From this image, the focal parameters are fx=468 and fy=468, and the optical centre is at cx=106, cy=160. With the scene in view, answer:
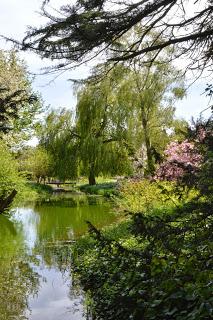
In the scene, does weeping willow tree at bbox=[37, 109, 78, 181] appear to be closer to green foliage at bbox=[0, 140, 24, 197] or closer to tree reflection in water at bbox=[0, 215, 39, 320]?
green foliage at bbox=[0, 140, 24, 197]

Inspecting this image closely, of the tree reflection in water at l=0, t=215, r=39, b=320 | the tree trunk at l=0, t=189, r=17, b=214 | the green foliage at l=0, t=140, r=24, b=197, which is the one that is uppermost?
the green foliage at l=0, t=140, r=24, b=197

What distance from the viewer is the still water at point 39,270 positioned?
7.59 metres

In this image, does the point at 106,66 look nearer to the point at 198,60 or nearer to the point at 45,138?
the point at 198,60

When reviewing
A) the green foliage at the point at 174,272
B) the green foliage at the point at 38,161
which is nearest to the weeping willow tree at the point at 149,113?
the green foliage at the point at 38,161

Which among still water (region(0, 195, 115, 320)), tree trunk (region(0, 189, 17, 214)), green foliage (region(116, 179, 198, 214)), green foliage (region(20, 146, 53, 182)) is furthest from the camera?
green foliage (region(20, 146, 53, 182))

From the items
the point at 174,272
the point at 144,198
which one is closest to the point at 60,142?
the point at 144,198

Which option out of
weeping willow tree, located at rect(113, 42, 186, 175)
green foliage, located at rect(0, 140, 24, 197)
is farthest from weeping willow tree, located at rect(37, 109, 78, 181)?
green foliage, located at rect(0, 140, 24, 197)

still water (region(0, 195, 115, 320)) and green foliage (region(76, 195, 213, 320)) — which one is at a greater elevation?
green foliage (region(76, 195, 213, 320))

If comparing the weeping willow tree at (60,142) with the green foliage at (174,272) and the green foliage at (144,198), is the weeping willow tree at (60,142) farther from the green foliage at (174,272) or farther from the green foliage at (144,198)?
the green foliage at (174,272)

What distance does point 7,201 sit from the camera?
19.6m

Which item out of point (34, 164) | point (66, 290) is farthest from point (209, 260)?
point (34, 164)

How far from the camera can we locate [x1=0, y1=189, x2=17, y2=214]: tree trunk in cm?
1941

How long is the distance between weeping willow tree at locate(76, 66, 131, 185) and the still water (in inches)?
504

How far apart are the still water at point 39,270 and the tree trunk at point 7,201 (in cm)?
89
